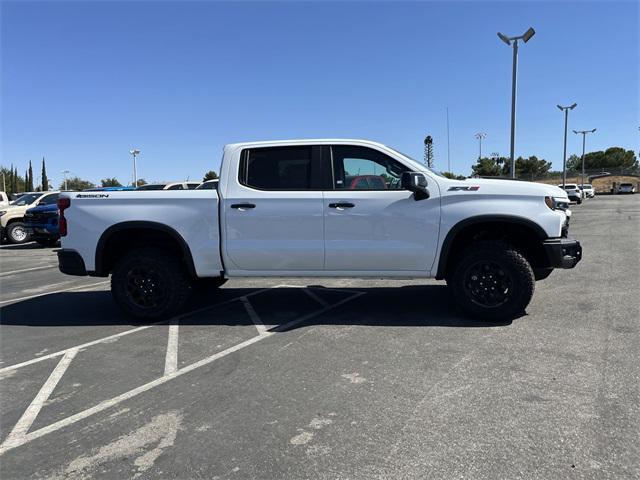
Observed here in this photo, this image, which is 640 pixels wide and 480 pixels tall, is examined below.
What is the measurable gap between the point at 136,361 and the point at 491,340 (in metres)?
3.40

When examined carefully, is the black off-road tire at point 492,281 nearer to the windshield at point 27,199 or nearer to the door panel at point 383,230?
the door panel at point 383,230

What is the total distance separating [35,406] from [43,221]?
527 inches

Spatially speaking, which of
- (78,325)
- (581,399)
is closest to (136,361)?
(78,325)

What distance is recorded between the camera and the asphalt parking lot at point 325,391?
2.83 m

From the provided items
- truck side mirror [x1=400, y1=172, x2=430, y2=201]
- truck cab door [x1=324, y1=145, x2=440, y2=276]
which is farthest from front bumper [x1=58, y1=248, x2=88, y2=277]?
truck side mirror [x1=400, y1=172, x2=430, y2=201]

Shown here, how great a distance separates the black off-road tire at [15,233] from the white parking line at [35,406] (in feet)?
48.8

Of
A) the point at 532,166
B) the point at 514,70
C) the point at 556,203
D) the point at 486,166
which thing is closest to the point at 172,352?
the point at 556,203

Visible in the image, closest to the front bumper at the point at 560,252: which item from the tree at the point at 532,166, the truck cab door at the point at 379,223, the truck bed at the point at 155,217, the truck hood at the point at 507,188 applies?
the truck hood at the point at 507,188

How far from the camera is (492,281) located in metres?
5.41

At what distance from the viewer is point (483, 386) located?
3770 mm

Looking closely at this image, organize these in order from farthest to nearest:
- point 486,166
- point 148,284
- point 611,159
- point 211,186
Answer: point 611,159 → point 486,166 → point 211,186 → point 148,284

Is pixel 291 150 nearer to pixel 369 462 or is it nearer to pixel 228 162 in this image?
pixel 228 162

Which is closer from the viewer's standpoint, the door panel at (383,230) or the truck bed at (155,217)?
the door panel at (383,230)

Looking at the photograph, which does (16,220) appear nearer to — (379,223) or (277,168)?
(277,168)
